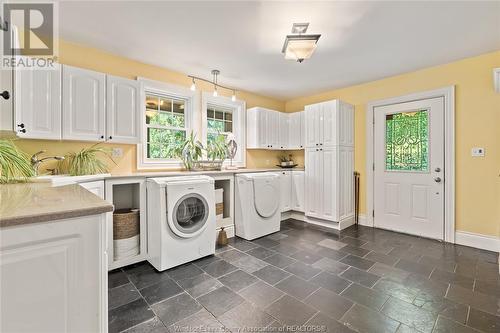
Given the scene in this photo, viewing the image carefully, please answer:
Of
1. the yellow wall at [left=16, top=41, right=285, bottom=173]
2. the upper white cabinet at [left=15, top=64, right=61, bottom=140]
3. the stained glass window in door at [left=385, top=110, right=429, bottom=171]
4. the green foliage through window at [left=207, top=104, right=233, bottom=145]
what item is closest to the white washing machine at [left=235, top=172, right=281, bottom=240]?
the green foliage through window at [left=207, top=104, right=233, bottom=145]

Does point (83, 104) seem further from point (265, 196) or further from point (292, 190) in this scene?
point (292, 190)

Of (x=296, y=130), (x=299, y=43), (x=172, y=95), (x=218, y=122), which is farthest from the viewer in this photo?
(x=296, y=130)

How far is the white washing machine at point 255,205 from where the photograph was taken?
3.27 metres

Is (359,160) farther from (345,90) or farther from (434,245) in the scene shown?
(434,245)

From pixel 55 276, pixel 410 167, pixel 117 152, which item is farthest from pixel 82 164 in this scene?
pixel 410 167

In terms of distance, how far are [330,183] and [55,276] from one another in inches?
142

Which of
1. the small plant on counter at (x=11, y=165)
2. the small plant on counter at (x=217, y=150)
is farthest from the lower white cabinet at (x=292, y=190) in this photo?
the small plant on counter at (x=11, y=165)

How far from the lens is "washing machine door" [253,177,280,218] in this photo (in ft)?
10.9

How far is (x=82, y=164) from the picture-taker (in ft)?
7.66

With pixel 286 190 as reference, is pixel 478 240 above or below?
below

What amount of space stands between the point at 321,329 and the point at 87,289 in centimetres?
144

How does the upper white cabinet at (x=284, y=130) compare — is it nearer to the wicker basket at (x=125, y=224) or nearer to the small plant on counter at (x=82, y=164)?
the wicker basket at (x=125, y=224)

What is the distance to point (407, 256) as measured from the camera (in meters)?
2.67

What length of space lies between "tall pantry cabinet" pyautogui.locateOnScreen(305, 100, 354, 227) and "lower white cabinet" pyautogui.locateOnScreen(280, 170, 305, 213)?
5.2 inches
